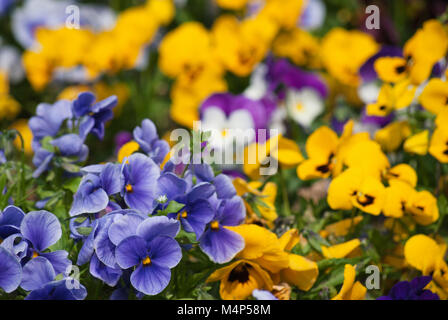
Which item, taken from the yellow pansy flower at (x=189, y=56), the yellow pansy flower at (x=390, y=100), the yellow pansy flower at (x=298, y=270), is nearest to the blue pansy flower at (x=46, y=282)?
the yellow pansy flower at (x=298, y=270)

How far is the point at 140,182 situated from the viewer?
0.94m

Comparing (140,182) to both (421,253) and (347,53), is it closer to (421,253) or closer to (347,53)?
(421,253)

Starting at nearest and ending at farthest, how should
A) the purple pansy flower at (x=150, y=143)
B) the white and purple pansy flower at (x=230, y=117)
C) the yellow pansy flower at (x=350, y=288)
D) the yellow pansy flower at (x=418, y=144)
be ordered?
the yellow pansy flower at (x=350, y=288), the purple pansy flower at (x=150, y=143), the yellow pansy flower at (x=418, y=144), the white and purple pansy flower at (x=230, y=117)

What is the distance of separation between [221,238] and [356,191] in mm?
267

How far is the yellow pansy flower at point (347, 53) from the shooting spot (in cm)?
181

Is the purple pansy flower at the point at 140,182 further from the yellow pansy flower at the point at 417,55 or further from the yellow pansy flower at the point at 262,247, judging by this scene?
the yellow pansy flower at the point at 417,55

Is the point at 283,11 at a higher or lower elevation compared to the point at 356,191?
higher

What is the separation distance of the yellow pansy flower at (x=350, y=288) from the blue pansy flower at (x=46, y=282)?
0.41 meters

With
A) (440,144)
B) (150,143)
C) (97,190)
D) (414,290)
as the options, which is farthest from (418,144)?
(97,190)

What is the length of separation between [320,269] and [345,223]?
14 centimetres

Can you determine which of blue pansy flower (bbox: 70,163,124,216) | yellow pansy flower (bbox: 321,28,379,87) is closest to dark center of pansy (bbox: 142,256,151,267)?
blue pansy flower (bbox: 70,163,124,216)
